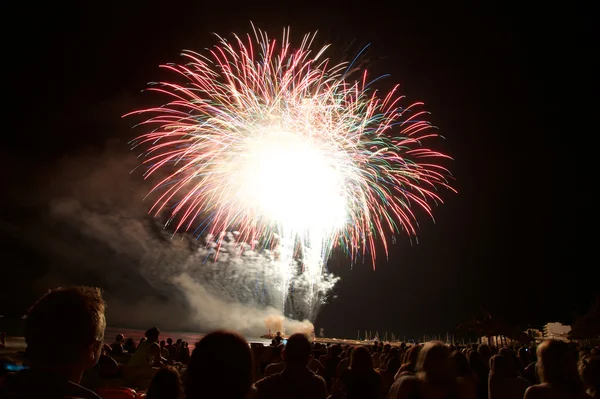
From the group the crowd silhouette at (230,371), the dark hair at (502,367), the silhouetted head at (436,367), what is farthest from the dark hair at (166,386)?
the dark hair at (502,367)

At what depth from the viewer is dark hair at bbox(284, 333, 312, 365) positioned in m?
3.83

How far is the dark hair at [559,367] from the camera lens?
354 centimetres

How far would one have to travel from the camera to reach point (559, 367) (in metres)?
3.61

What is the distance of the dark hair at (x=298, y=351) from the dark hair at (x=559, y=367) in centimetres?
223

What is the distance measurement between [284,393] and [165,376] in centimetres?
112

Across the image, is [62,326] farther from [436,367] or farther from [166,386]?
[436,367]

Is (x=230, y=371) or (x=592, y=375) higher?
(x=230, y=371)

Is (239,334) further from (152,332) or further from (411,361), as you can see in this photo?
(152,332)

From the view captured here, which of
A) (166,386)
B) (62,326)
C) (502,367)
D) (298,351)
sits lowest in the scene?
(166,386)

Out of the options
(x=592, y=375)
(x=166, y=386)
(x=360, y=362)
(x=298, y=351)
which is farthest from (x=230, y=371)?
(x=592, y=375)

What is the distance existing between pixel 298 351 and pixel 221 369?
1982mm

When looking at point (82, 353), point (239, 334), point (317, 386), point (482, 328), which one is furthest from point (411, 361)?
point (482, 328)

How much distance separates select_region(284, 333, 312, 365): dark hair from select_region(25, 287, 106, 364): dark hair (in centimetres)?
220

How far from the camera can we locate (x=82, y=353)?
1940 millimetres
